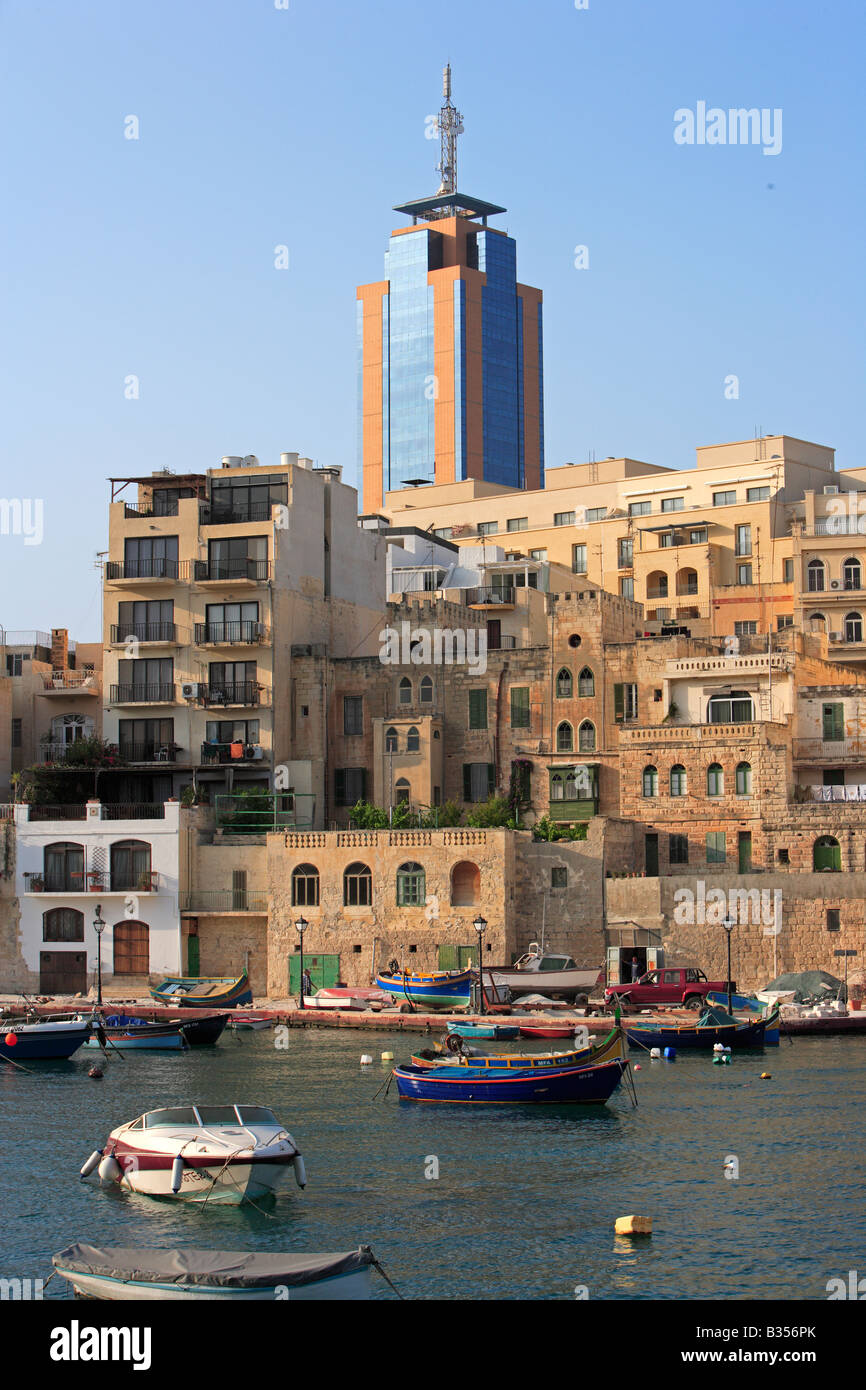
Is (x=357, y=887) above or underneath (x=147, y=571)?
underneath

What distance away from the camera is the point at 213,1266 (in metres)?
22.4

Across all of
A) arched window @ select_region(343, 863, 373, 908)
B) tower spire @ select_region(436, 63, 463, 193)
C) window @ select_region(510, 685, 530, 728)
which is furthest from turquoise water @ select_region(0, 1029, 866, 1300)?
tower spire @ select_region(436, 63, 463, 193)

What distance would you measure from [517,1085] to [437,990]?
15.6 meters

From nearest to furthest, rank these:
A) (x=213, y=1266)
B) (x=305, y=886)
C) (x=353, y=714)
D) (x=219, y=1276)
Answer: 1. (x=219, y=1276)
2. (x=213, y=1266)
3. (x=305, y=886)
4. (x=353, y=714)

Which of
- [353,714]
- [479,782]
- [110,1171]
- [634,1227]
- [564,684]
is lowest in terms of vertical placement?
[110,1171]

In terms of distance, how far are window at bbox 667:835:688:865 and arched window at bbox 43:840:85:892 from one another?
21.6m

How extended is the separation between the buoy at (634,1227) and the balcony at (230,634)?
134 ft

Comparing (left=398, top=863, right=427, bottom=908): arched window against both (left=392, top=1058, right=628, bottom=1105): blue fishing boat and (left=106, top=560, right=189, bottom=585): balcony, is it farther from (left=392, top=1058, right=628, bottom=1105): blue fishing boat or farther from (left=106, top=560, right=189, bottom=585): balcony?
(left=392, top=1058, right=628, bottom=1105): blue fishing boat

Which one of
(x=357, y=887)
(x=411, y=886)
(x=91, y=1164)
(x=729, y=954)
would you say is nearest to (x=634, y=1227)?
(x=91, y=1164)

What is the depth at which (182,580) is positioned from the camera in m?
66.2

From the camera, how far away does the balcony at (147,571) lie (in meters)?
66.0

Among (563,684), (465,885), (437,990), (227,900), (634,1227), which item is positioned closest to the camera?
(634,1227)

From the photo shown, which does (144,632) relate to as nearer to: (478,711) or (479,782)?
(478,711)

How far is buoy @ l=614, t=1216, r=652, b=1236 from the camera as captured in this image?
2705 centimetres
